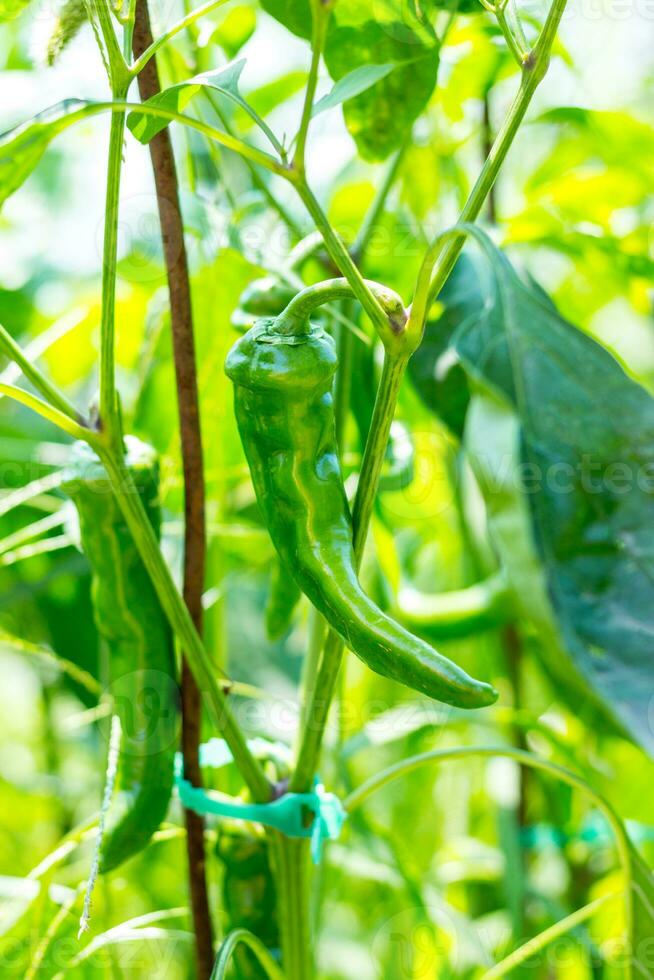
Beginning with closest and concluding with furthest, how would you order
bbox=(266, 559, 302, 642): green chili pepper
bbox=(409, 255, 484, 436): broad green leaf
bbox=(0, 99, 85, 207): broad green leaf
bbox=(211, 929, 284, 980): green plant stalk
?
bbox=(0, 99, 85, 207): broad green leaf, bbox=(211, 929, 284, 980): green plant stalk, bbox=(266, 559, 302, 642): green chili pepper, bbox=(409, 255, 484, 436): broad green leaf

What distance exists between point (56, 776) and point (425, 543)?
0.45 m

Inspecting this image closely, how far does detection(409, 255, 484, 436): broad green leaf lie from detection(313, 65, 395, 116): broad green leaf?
27cm

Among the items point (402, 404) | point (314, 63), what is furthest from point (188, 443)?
point (402, 404)

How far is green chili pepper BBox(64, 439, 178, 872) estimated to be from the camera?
496mm

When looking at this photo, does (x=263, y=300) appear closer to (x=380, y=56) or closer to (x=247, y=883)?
(x=380, y=56)

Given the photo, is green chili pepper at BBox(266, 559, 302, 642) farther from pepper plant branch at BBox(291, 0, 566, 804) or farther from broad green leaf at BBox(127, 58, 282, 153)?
broad green leaf at BBox(127, 58, 282, 153)

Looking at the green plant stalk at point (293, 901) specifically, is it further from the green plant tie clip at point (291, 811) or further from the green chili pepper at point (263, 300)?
the green chili pepper at point (263, 300)

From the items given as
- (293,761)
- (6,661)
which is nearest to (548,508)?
(293,761)

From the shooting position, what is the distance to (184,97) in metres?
0.41

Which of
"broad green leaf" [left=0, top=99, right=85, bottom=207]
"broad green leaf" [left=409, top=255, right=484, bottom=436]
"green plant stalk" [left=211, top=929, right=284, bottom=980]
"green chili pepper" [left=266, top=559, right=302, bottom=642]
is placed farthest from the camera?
"broad green leaf" [left=409, top=255, right=484, bottom=436]

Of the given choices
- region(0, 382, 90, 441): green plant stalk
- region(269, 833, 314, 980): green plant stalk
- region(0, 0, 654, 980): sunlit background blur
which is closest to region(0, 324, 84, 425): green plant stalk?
region(0, 382, 90, 441): green plant stalk

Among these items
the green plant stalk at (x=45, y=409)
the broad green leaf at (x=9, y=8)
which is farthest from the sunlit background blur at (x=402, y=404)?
the green plant stalk at (x=45, y=409)

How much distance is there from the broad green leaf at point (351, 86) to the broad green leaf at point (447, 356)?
27cm

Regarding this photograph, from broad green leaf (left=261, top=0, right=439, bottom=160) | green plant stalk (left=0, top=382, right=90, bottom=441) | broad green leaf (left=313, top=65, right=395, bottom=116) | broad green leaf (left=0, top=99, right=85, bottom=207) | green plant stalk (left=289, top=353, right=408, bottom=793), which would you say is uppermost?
broad green leaf (left=261, top=0, right=439, bottom=160)
